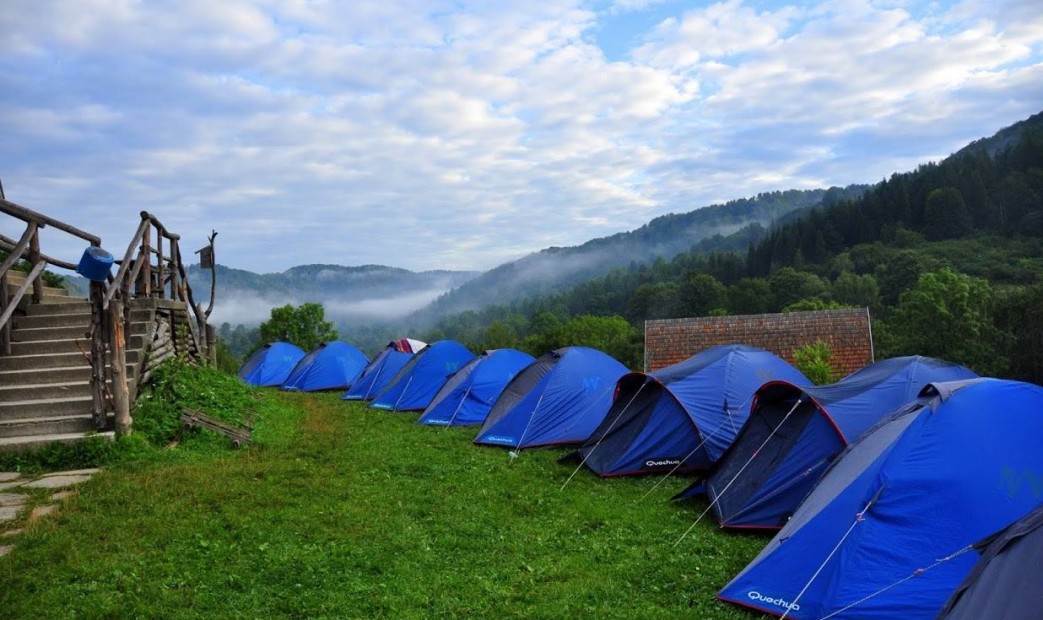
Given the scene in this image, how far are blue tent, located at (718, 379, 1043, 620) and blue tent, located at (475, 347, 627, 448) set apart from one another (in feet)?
21.5

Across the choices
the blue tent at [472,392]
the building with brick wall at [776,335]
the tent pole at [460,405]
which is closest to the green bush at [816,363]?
the building with brick wall at [776,335]

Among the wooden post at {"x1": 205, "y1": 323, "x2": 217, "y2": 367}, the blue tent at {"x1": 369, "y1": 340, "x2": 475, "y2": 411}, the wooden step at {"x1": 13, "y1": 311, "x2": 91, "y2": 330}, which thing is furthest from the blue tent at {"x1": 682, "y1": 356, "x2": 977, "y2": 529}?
the wooden post at {"x1": 205, "y1": 323, "x2": 217, "y2": 367}

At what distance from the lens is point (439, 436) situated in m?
13.1

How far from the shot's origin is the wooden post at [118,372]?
8.98 metres

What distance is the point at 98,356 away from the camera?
30.3 feet

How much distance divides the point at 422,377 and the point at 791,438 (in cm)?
1146

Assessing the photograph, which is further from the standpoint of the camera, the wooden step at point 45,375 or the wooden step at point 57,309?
the wooden step at point 57,309

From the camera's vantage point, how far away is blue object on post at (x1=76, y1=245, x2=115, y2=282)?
8828 mm

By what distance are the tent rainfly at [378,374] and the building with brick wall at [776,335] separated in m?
9.80

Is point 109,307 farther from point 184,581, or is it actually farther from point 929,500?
point 929,500

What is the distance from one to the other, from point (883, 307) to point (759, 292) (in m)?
11.5

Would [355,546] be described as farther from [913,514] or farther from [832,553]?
[913,514]

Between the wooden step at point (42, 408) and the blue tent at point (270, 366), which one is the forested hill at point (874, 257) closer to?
the blue tent at point (270, 366)

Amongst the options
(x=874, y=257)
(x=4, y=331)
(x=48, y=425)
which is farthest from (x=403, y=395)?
(x=874, y=257)
